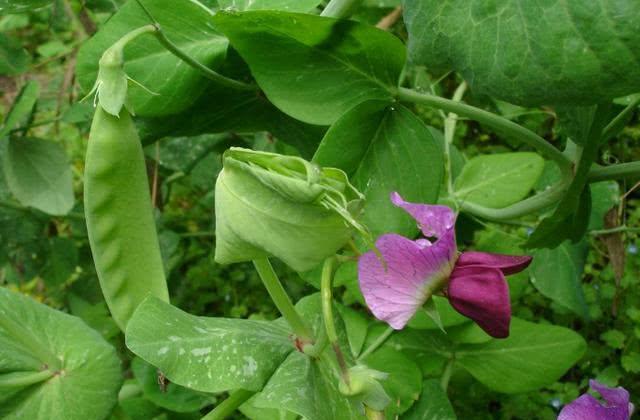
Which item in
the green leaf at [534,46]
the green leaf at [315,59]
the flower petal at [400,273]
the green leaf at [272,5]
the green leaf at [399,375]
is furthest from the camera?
the green leaf at [399,375]

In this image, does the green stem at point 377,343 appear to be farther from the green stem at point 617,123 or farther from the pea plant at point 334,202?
the green stem at point 617,123

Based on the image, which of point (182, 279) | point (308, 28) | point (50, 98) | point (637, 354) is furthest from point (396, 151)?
point (50, 98)

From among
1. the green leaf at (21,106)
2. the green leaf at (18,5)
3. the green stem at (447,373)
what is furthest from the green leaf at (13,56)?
the green stem at (447,373)

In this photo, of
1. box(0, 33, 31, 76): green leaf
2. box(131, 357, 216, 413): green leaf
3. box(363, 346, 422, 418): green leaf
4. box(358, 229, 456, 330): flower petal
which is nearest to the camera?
box(358, 229, 456, 330): flower petal

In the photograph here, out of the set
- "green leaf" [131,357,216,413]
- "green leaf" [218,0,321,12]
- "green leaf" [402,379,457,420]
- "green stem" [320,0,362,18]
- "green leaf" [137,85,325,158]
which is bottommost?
"green leaf" [131,357,216,413]

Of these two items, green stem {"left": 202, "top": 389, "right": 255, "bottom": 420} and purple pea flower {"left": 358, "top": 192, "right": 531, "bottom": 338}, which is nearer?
purple pea flower {"left": 358, "top": 192, "right": 531, "bottom": 338}

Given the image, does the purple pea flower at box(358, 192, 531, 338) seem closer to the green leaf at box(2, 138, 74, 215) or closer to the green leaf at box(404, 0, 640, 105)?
the green leaf at box(404, 0, 640, 105)

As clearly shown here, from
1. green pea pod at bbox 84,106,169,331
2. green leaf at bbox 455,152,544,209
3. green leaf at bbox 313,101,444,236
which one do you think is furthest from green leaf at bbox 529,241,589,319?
green pea pod at bbox 84,106,169,331
